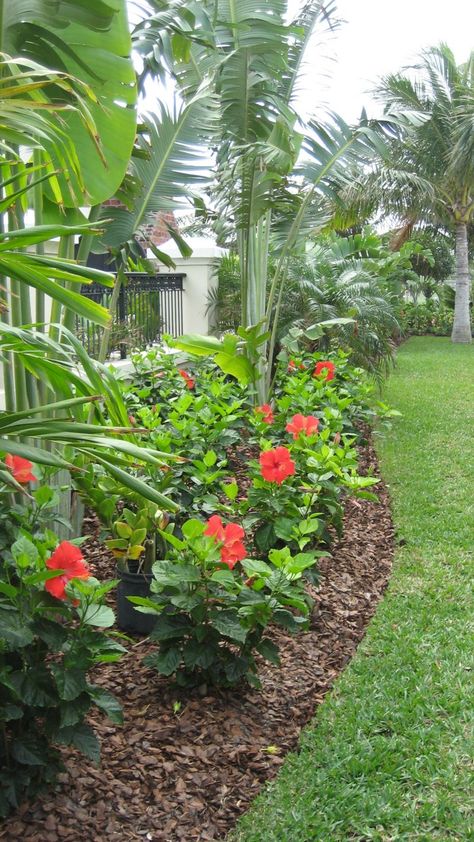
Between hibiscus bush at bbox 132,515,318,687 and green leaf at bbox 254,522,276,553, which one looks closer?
hibiscus bush at bbox 132,515,318,687

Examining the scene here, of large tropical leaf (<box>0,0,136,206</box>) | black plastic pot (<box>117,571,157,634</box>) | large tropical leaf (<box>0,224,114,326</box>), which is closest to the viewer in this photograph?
large tropical leaf (<box>0,224,114,326</box>)

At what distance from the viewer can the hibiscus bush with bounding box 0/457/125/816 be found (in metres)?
2.13

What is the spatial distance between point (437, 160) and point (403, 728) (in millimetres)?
19590

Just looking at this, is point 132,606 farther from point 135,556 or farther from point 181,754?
point 181,754

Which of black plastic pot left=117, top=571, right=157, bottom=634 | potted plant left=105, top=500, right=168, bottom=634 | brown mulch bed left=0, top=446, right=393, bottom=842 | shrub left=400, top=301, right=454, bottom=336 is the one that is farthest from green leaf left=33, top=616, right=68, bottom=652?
shrub left=400, top=301, right=454, bottom=336

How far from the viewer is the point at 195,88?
5.33 metres

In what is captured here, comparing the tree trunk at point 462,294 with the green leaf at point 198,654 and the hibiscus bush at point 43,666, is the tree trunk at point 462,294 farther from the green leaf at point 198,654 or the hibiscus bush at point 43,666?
the hibiscus bush at point 43,666

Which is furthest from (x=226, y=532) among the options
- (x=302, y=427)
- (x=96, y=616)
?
(x=302, y=427)

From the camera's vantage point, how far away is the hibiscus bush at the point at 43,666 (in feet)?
7.00

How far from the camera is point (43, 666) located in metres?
2.26

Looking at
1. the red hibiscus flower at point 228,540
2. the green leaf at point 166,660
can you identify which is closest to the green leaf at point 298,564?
the red hibiscus flower at point 228,540

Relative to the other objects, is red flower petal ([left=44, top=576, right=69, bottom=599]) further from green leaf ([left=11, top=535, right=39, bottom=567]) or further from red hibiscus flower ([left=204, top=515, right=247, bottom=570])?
red hibiscus flower ([left=204, top=515, right=247, bottom=570])

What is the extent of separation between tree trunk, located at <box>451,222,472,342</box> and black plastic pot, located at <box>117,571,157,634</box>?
19569 millimetres

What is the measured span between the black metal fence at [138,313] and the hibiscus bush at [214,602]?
4.82 metres
